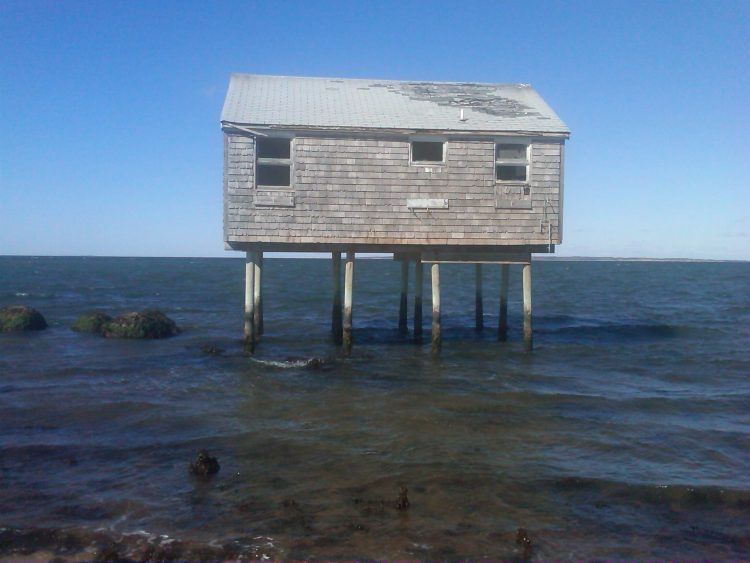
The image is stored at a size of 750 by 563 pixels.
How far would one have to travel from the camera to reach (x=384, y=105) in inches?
720

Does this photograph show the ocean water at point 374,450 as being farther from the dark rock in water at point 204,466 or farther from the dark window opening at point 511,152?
the dark window opening at point 511,152

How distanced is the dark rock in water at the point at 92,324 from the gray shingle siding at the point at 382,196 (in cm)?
1025

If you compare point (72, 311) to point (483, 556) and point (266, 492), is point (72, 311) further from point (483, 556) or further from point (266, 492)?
point (483, 556)

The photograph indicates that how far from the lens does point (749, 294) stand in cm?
5375

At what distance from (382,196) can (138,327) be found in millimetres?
11065

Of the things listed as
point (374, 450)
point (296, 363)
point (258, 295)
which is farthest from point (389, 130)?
point (374, 450)

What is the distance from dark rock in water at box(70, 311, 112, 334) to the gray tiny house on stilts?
9.41 m

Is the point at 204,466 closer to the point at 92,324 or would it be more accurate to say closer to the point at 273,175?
the point at 273,175

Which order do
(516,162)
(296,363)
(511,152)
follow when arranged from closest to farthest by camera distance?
(516,162)
(511,152)
(296,363)

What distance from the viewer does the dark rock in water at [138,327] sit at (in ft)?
77.6

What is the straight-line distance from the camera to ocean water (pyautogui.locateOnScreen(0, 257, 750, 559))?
25.7ft

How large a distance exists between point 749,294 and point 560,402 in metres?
46.1

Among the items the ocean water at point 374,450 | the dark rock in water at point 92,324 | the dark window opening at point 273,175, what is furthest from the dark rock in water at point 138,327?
the dark window opening at point 273,175

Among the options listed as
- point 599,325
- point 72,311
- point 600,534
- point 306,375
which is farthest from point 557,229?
point 72,311
